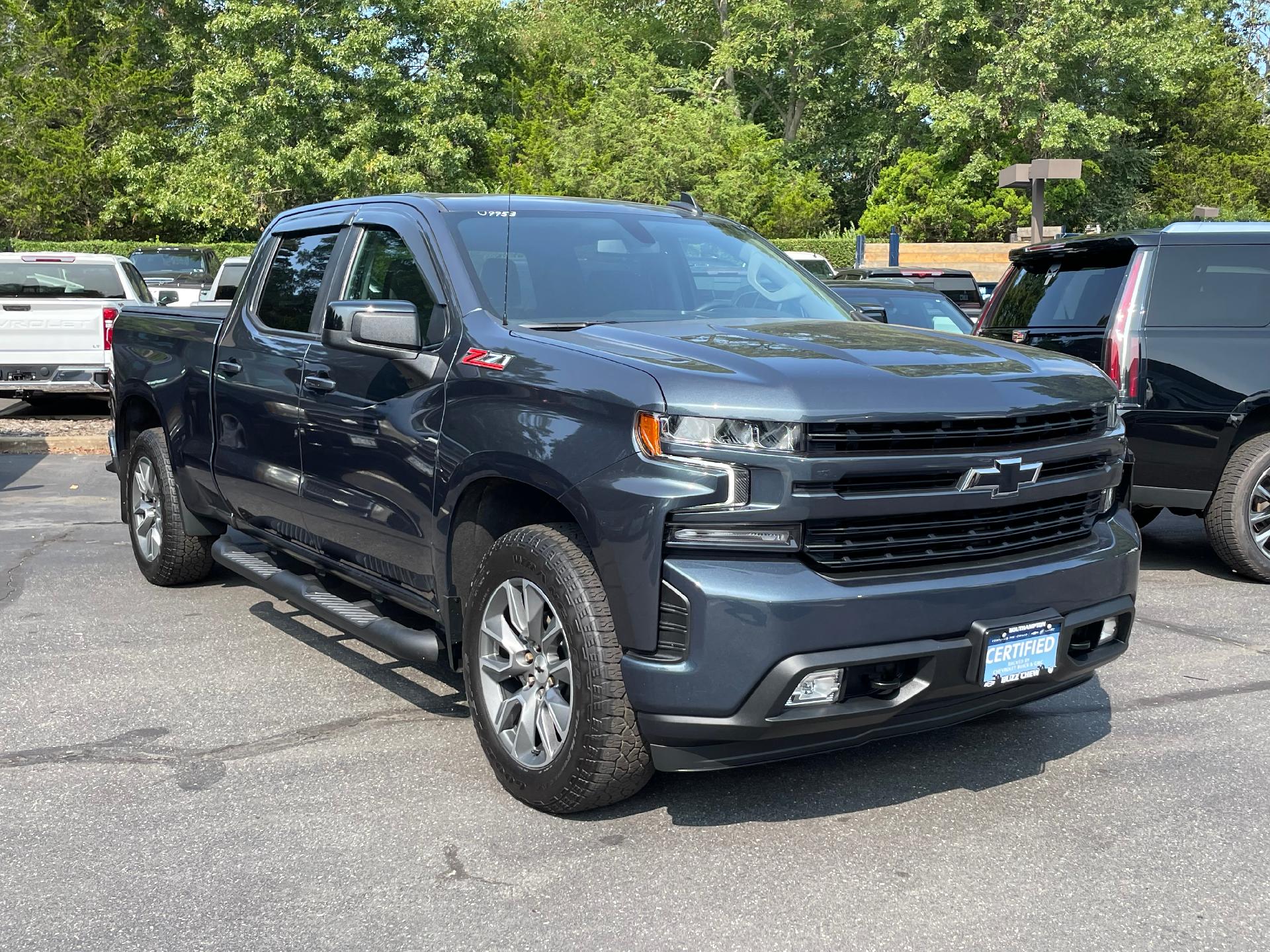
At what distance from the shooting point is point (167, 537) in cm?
688

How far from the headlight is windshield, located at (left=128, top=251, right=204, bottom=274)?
78.1 ft

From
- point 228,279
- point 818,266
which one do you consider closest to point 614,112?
point 818,266

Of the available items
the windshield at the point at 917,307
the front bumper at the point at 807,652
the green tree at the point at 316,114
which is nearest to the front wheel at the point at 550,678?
the front bumper at the point at 807,652

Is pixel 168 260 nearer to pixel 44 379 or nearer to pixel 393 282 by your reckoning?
pixel 44 379

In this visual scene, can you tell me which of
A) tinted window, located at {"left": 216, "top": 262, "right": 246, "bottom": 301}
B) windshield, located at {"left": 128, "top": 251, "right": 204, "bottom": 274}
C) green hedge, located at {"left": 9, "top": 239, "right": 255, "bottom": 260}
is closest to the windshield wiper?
tinted window, located at {"left": 216, "top": 262, "right": 246, "bottom": 301}

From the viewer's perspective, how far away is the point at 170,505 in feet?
22.4

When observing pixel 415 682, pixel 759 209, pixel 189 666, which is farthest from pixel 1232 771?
pixel 759 209

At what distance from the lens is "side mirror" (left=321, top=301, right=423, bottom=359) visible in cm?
445

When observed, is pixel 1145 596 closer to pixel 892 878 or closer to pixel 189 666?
pixel 892 878

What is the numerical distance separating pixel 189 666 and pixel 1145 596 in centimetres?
489

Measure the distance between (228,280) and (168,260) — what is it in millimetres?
9415

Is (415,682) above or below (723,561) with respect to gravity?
below

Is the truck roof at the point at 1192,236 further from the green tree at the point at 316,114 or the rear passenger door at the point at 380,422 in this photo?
the green tree at the point at 316,114

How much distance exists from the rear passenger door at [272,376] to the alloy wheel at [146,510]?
1.09 meters
